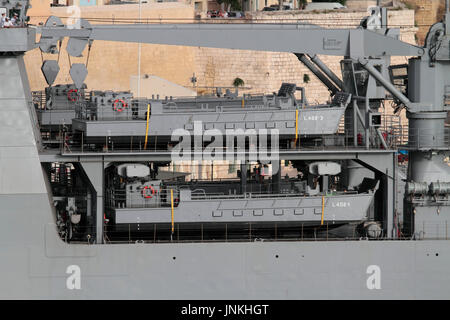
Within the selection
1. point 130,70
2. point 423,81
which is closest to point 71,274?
point 423,81

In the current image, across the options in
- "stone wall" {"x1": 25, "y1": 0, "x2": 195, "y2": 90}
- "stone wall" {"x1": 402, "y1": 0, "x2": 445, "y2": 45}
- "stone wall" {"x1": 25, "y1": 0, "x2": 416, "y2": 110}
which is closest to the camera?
"stone wall" {"x1": 25, "y1": 0, "x2": 195, "y2": 90}

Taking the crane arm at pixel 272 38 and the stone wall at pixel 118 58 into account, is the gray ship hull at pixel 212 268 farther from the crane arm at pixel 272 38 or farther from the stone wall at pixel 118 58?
the stone wall at pixel 118 58

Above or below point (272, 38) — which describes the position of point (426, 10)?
above

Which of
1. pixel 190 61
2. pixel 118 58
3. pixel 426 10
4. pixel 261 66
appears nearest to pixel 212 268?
pixel 118 58

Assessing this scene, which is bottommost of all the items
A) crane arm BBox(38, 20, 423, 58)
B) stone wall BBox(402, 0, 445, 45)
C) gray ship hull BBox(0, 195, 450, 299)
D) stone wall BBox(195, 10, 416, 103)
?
gray ship hull BBox(0, 195, 450, 299)

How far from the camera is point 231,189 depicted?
88.5ft

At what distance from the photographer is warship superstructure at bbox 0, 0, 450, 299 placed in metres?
24.6

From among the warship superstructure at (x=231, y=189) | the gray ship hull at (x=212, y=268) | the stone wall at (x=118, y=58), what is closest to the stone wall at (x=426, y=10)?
the stone wall at (x=118, y=58)

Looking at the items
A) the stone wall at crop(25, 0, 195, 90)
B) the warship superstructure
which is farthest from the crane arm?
the stone wall at crop(25, 0, 195, 90)

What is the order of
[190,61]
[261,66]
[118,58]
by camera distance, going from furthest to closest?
1. [261,66]
2. [190,61]
3. [118,58]

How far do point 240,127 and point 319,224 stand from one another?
9.77 ft

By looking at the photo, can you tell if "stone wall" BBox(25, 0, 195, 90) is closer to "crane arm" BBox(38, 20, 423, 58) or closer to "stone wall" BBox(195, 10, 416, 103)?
"stone wall" BBox(195, 10, 416, 103)

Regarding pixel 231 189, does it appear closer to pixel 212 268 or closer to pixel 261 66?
pixel 212 268

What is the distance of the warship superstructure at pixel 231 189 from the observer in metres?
24.6
